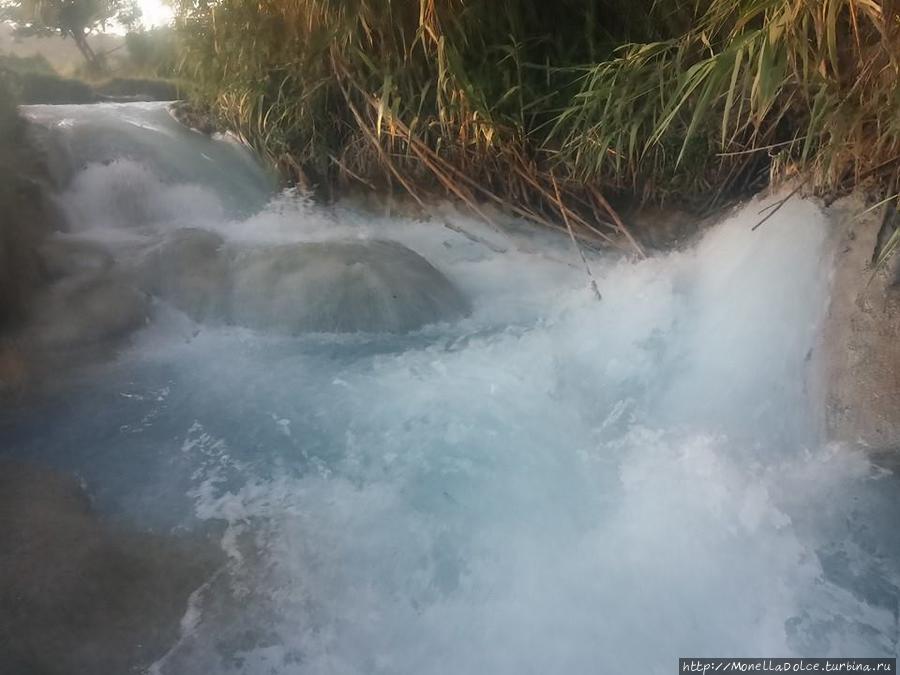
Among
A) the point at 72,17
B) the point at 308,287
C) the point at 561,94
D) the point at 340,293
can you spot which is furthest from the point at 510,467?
the point at 72,17

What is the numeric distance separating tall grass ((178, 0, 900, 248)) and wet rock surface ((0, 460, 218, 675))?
237cm

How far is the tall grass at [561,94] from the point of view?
86.0 inches

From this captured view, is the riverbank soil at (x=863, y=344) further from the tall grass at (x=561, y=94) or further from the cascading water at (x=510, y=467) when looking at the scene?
the tall grass at (x=561, y=94)

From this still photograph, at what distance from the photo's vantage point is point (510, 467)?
2.69 meters

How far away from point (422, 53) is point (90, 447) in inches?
107

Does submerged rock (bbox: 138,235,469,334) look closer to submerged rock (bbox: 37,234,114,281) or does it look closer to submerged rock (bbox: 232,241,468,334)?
submerged rock (bbox: 232,241,468,334)

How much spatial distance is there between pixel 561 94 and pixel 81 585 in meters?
3.22

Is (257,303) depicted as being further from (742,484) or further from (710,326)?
(742,484)

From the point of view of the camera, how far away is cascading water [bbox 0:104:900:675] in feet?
6.66

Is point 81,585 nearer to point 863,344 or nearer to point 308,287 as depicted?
point 308,287

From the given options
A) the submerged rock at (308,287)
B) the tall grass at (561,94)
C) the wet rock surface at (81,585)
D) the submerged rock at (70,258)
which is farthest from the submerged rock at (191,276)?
the wet rock surface at (81,585)

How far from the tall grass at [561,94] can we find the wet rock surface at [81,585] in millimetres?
2374

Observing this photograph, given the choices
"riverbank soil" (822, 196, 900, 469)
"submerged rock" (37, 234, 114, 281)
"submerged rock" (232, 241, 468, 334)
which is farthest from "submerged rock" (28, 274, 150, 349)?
"riverbank soil" (822, 196, 900, 469)

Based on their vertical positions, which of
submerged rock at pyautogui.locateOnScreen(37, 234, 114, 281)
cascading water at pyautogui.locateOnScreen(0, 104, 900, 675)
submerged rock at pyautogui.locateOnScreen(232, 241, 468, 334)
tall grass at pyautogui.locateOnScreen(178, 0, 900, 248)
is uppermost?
tall grass at pyautogui.locateOnScreen(178, 0, 900, 248)
